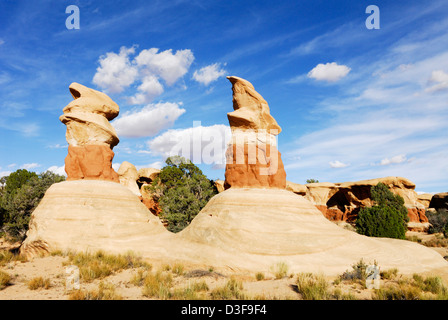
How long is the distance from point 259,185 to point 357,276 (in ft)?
21.1

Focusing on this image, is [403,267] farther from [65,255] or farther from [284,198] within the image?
[65,255]

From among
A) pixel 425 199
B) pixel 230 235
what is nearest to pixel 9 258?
pixel 230 235

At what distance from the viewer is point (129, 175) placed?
47562 millimetres

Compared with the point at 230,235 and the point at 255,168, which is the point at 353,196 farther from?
the point at 230,235

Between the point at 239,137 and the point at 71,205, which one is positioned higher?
the point at 239,137

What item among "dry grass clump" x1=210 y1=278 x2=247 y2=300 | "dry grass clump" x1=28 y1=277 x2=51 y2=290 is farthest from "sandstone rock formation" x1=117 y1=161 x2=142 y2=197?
"dry grass clump" x1=210 y1=278 x2=247 y2=300

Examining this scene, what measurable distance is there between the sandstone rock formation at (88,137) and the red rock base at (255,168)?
312 inches

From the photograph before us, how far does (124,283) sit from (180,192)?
18877 millimetres

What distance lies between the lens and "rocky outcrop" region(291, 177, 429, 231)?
4372cm

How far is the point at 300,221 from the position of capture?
14164 millimetres

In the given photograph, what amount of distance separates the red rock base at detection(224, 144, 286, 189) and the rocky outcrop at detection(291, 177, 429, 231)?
33.5 meters

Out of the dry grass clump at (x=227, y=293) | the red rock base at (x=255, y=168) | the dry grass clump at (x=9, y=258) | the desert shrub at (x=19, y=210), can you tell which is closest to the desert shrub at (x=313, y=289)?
the dry grass clump at (x=227, y=293)
